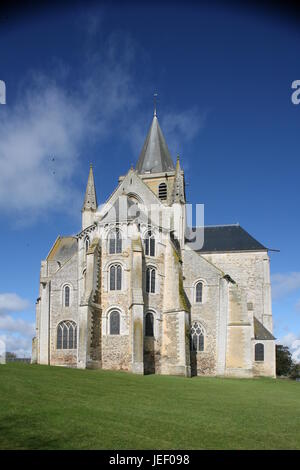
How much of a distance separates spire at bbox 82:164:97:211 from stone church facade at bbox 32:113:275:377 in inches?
3.7

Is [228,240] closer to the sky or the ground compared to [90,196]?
closer to the ground

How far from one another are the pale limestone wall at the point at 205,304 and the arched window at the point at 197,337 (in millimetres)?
283

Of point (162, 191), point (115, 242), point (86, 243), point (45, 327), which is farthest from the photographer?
point (162, 191)

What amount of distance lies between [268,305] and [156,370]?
1524cm

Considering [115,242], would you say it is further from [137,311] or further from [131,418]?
[131,418]

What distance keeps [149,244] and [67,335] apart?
9.48 metres

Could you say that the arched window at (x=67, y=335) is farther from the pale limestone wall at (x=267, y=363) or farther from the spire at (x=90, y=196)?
the pale limestone wall at (x=267, y=363)

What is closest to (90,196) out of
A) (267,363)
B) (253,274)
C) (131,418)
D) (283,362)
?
(253,274)

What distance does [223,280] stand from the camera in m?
33.8

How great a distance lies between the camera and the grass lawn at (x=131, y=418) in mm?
8734

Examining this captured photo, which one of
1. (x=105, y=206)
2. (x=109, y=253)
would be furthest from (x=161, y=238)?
(x=105, y=206)

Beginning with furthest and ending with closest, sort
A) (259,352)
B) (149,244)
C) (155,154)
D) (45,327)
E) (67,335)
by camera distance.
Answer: (155,154), (259,352), (45,327), (67,335), (149,244)

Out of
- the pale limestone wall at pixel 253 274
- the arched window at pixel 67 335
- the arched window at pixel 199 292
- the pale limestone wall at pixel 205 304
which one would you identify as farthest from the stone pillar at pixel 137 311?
the pale limestone wall at pixel 253 274

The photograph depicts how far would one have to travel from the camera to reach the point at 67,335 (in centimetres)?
3256
